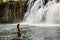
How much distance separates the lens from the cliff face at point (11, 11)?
45562 mm

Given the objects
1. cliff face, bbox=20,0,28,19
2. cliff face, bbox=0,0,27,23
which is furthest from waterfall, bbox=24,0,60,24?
cliff face, bbox=0,0,27,23

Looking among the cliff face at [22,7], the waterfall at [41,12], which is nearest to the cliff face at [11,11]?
the cliff face at [22,7]

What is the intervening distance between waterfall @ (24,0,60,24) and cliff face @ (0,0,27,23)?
1252 millimetres

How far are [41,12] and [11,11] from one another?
6.38 meters

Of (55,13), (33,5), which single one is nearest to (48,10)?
(55,13)

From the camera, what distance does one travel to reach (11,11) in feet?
152

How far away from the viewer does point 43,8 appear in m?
43.8

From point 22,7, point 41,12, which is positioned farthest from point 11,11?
point 41,12

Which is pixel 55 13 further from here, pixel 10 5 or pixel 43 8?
pixel 10 5

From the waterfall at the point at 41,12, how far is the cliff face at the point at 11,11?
1.25 meters

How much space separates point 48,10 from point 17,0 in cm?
742

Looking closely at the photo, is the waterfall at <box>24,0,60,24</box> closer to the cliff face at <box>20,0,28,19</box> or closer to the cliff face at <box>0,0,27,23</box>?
the cliff face at <box>20,0,28,19</box>

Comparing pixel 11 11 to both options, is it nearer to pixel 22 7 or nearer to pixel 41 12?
pixel 22 7

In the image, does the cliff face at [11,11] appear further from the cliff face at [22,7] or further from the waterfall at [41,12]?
the waterfall at [41,12]
